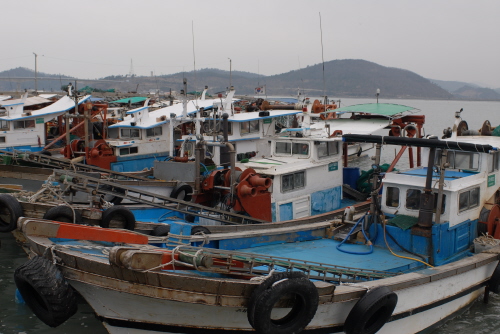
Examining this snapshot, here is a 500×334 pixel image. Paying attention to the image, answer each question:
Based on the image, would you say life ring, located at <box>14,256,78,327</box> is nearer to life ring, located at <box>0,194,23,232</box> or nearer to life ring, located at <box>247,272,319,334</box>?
life ring, located at <box>247,272,319,334</box>

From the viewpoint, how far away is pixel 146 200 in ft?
41.7

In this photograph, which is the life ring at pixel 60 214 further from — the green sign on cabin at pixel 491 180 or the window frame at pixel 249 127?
the window frame at pixel 249 127

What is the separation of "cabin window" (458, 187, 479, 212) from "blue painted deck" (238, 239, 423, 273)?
5.04 ft

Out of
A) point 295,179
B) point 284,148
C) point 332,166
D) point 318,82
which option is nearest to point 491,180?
point 332,166

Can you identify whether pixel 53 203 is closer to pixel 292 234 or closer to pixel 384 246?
pixel 292 234

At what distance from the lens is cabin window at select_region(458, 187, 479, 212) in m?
10.1

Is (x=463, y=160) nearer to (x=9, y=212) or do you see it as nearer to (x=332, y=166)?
(x=332, y=166)

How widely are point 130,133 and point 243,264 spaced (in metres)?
14.9

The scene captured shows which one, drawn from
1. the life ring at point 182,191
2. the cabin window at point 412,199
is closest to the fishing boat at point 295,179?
the life ring at point 182,191

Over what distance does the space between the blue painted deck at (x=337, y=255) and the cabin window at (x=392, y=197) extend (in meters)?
0.94

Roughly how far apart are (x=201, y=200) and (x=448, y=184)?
20.9 feet

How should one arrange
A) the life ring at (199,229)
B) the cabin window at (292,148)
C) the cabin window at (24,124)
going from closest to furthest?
1. the life ring at (199,229)
2. the cabin window at (292,148)
3. the cabin window at (24,124)

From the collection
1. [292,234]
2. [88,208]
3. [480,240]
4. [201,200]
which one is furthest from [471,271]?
[88,208]

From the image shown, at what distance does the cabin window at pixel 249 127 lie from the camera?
19.2 metres
